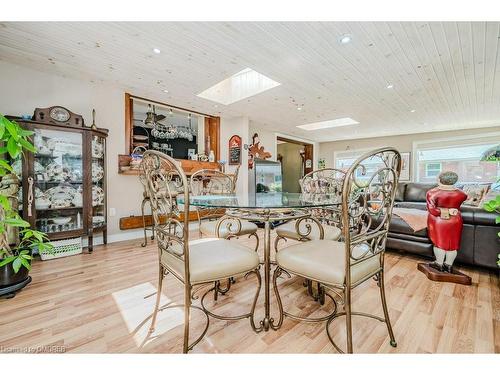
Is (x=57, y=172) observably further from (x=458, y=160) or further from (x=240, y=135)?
(x=458, y=160)

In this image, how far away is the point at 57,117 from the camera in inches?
102

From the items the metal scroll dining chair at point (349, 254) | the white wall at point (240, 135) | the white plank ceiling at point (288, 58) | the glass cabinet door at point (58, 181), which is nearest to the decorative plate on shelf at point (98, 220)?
the glass cabinet door at point (58, 181)

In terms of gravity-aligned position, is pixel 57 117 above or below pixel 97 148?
above

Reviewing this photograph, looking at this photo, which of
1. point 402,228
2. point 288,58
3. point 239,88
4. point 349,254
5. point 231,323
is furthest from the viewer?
point 239,88

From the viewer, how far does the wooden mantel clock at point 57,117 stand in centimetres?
248

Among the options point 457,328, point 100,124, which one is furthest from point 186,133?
point 457,328

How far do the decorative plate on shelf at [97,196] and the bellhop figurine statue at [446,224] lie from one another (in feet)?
12.3

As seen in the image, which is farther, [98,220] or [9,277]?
[98,220]

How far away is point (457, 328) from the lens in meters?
1.33

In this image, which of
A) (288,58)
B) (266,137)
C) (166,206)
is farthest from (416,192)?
(166,206)

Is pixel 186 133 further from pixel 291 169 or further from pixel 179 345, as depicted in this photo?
pixel 291 169

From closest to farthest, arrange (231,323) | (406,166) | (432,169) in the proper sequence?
(231,323)
(432,169)
(406,166)

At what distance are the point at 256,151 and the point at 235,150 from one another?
2.41ft

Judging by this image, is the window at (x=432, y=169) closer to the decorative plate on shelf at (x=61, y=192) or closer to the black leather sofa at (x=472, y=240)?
the black leather sofa at (x=472, y=240)
